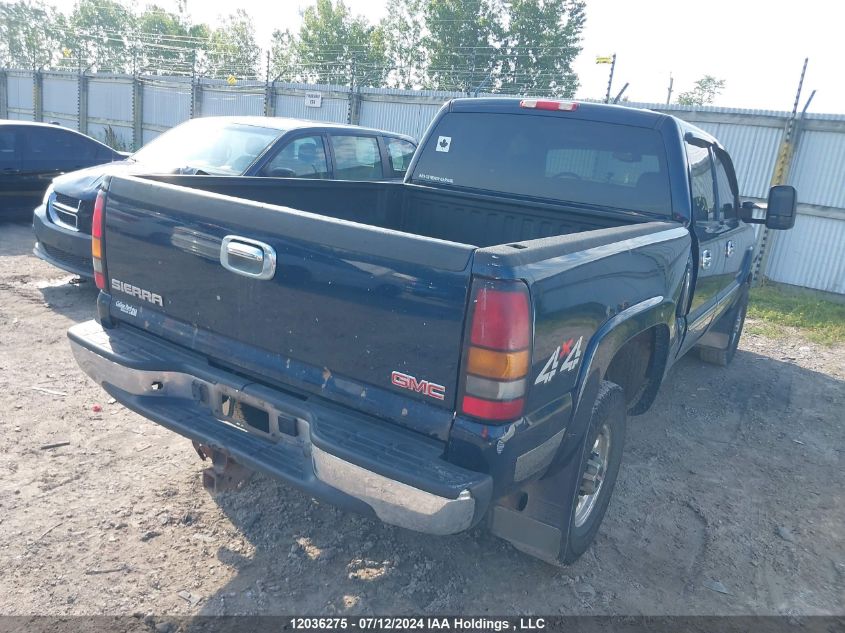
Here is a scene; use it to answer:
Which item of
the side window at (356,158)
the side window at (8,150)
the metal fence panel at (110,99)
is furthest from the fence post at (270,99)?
the side window at (356,158)

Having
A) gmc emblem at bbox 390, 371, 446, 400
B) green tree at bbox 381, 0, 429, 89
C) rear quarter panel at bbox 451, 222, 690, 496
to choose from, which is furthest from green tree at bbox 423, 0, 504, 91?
gmc emblem at bbox 390, 371, 446, 400

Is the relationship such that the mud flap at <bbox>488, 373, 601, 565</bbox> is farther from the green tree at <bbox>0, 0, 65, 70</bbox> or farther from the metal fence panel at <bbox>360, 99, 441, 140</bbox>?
the green tree at <bbox>0, 0, 65, 70</bbox>

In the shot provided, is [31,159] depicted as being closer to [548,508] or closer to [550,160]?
[550,160]

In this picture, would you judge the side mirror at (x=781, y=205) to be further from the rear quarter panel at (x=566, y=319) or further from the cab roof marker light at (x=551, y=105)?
the rear quarter panel at (x=566, y=319)

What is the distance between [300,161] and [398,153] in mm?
1648

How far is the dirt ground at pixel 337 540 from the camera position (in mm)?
2701

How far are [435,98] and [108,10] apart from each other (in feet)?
254

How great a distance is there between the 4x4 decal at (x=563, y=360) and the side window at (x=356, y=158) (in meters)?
5.08

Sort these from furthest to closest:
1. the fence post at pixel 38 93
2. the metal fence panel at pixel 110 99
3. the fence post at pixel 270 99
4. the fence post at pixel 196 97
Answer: the fence post at pixel 38 93 → the metal fence panel at pixel 110 99 → the fence post at pixel 196 97 → the fence post at pixel 270 99

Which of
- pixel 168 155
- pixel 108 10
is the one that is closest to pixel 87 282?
pixel 168 155

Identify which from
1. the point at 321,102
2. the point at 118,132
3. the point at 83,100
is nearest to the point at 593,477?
the point at 321,102

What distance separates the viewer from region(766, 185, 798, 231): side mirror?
4.76 m

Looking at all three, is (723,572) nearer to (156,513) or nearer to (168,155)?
(156,513)

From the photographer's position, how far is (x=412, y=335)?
85.4 inches
